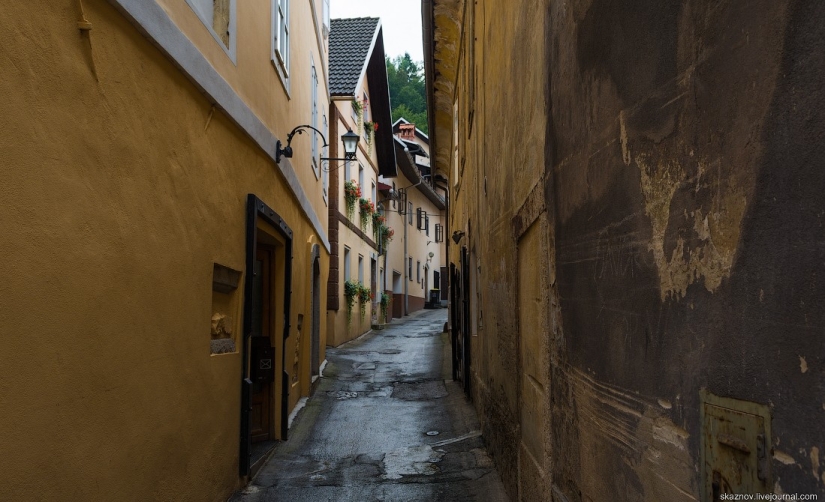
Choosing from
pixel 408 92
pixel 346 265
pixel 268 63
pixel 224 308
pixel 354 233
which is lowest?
pixel 224 308

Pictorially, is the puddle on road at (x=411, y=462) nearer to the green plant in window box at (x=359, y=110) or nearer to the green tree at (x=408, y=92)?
the green plant in window box at (x=359, y=110)

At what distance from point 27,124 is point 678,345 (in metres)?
2.21

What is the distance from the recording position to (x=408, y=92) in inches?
1619

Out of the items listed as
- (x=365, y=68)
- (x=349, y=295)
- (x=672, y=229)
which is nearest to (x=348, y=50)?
(x=365, y=68)

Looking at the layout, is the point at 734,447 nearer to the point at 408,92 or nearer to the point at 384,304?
the point at 384,304

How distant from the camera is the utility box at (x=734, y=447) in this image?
5.22 feet

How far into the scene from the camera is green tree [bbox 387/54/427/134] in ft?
129

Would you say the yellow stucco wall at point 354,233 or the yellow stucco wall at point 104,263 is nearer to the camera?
the yellow stucco wall at point 104,263

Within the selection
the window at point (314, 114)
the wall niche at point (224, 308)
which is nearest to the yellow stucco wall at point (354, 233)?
the window at point (314, 114)

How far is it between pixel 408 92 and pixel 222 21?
36567mm

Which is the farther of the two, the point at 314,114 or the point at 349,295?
the point at 349,295

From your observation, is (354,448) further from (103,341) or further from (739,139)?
(739,139)

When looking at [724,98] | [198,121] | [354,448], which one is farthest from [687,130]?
[354,448]

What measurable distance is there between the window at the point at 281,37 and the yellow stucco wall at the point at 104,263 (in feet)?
7.46
